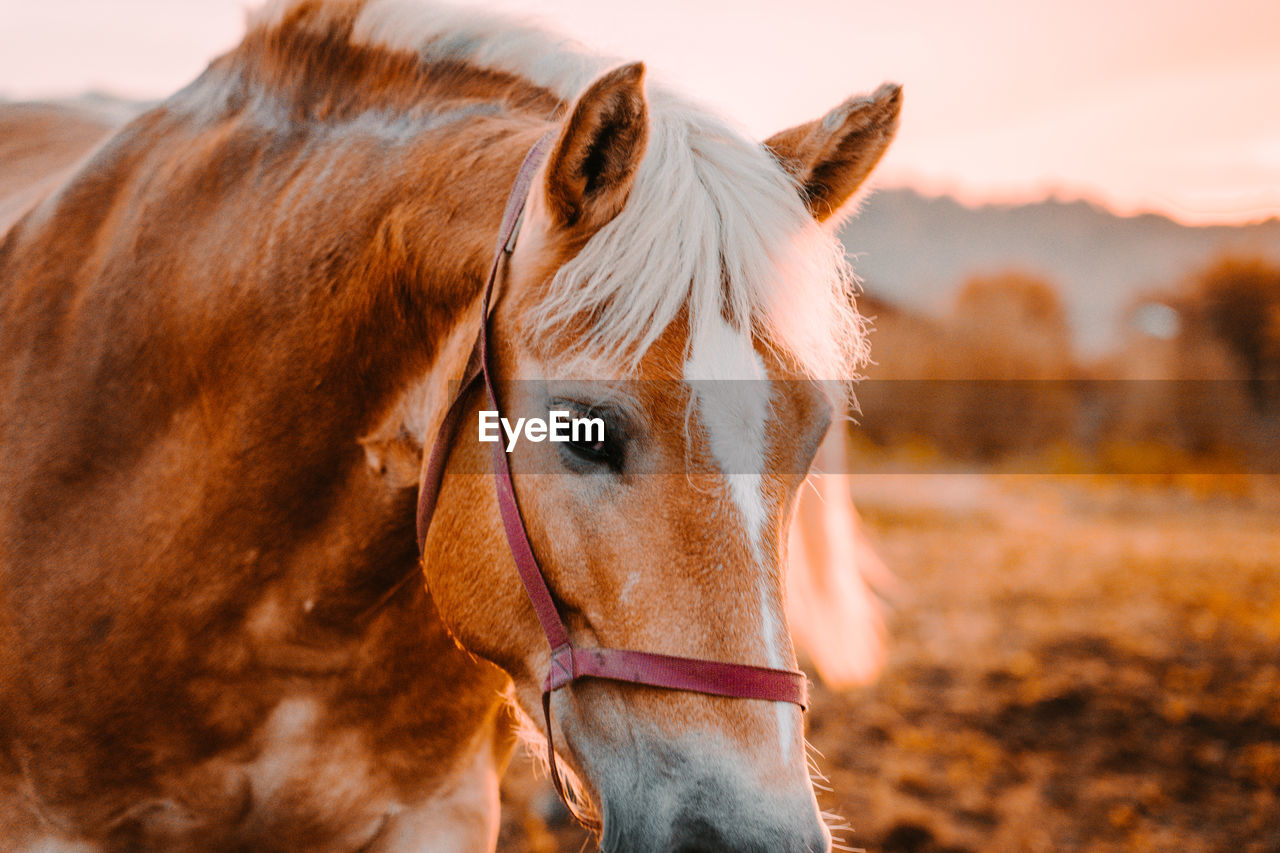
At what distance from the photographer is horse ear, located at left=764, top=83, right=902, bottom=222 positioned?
1452 mm

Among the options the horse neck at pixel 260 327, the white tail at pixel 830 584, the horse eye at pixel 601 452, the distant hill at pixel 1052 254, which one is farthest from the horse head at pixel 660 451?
the distant hill at pixel 1052 254

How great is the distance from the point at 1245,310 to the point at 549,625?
26.3 metres

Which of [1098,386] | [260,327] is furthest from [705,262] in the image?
[1098,386]

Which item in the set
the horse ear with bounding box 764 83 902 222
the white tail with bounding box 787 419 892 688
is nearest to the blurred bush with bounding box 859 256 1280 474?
the white tail with bounding box 787 419 892 688

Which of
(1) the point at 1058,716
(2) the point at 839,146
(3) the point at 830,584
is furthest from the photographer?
(1) the point at 1058,716

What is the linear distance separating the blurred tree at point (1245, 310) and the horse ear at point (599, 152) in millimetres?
23184

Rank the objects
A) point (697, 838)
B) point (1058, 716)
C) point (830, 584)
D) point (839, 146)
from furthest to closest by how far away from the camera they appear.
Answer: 1. point (1058, 716)
2. point (830, 584)
3. point (839, 146)
4. point (697, 838)

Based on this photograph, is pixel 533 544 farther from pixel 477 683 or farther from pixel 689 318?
pixel 477 683

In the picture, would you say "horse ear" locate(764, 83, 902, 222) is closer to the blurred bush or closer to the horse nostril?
the horse nostril

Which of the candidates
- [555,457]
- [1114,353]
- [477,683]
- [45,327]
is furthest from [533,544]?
[1114,353]

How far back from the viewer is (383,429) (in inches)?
64.0

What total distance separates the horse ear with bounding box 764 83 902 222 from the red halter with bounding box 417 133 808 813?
460mm

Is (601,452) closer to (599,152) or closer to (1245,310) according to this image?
(599,152)

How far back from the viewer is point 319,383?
1.63 m
